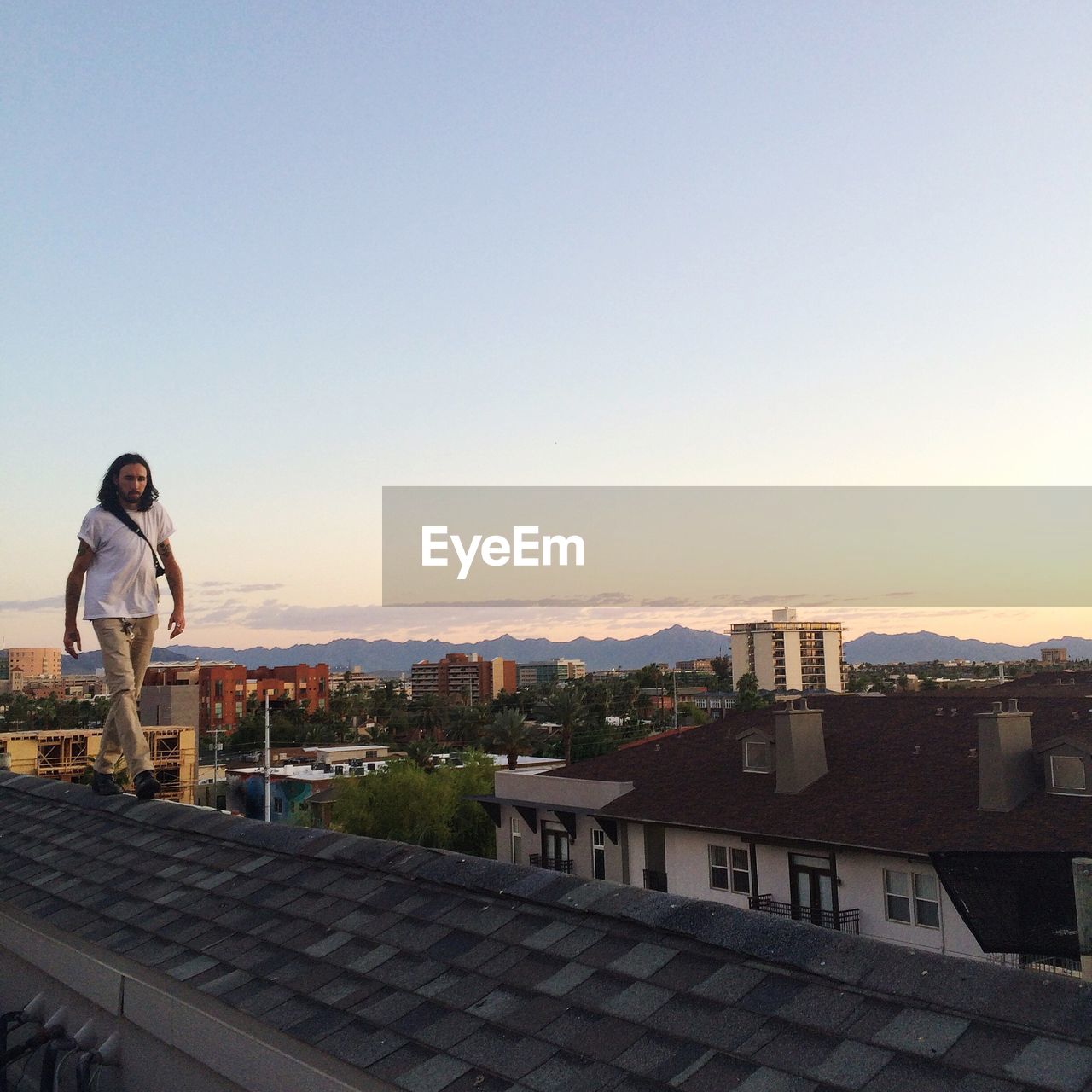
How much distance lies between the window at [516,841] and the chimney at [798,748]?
38.2 feet

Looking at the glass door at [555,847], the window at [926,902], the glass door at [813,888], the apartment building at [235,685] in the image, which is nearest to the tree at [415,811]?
the glass door at [555,847]

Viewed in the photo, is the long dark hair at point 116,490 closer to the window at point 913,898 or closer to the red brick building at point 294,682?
the window at point 913,898

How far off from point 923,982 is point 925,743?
27153 millimetres

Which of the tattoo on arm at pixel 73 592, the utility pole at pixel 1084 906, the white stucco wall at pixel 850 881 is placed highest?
the tattoo on arm at pixel 73 592

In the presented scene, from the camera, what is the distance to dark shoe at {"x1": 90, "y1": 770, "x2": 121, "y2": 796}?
798cm

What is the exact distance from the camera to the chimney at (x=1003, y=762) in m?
22.3

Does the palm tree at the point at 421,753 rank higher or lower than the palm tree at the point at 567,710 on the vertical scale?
lower

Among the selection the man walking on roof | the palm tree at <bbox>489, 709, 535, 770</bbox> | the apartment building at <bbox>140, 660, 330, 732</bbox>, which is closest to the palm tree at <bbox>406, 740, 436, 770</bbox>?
the palm tree at <bbox>489, 709, 535, 770</bbox>

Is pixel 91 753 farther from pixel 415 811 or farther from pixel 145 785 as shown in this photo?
pixel 145 785

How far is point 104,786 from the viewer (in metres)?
8.00

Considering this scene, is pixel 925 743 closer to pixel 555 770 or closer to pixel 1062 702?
pixel 1062 702

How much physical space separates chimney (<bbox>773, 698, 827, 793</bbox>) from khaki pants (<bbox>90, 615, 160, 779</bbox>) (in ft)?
71.9

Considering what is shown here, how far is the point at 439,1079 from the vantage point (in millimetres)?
2904

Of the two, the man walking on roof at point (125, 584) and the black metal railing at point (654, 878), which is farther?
the black metal railing at point (654, 878)
